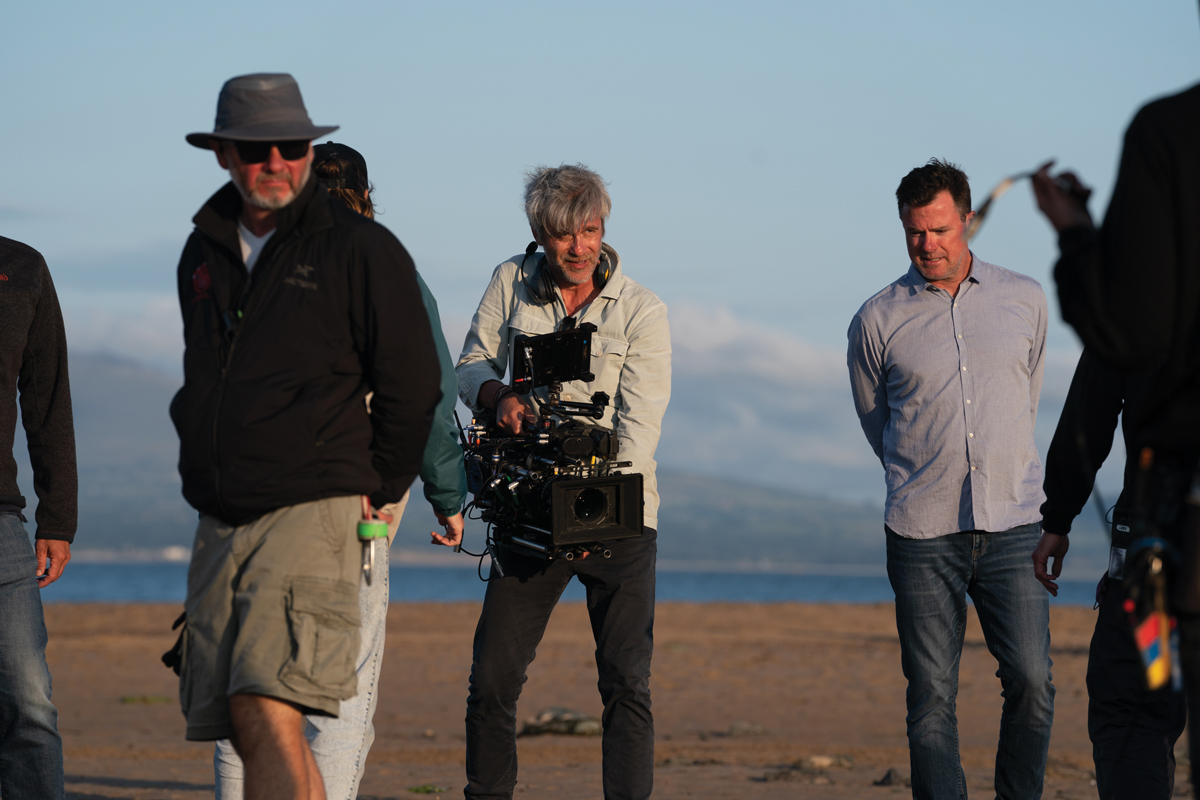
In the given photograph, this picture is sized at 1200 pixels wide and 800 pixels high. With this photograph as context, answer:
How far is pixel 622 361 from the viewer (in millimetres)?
4836

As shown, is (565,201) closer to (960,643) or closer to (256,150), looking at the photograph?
(256,150)

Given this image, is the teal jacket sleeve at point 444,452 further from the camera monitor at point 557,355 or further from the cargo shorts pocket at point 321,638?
the cargo shorts pocket at point 321,638

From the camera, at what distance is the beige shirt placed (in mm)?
4742

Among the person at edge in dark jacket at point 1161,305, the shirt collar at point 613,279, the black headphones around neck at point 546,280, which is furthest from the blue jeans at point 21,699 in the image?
the person at edge in dark jacket at point 1161,305

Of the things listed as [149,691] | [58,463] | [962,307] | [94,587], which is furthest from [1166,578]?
[94,587]

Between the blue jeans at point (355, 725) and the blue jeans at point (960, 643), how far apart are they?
6.29ft

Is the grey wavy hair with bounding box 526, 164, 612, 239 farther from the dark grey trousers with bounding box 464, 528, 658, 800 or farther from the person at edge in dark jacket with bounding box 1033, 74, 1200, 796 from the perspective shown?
the person at edge in dark jacket with bounding box 1033, 74, 1200, 796

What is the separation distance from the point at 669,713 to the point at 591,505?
7.27m

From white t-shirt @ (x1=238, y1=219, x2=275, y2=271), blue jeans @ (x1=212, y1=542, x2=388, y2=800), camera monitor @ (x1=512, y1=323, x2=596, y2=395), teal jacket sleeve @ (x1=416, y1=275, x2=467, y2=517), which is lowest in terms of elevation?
blue jeans @ (x1=212, y1=542, x2=388, y2=800)

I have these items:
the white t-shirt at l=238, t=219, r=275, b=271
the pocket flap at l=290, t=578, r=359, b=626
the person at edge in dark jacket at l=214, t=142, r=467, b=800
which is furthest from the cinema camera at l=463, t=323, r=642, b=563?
the white t-shirt at l=238, t=219, r=275, b=271

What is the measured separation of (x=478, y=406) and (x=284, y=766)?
2.05m

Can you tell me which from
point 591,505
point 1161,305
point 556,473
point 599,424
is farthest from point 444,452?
point 1161,305

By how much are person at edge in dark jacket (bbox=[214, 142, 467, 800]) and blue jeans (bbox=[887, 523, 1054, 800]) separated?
5.60ft

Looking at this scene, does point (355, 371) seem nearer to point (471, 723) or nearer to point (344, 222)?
point (344, 222)
